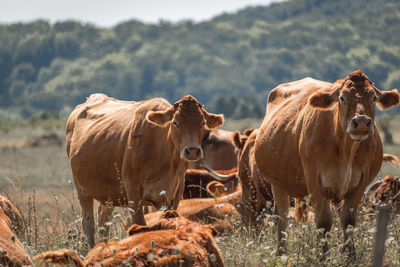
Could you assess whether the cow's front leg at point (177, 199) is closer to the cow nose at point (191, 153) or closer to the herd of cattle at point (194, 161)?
the herd of cattle at point (194, 161)

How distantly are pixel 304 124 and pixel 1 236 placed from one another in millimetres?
3255

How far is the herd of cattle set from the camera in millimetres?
4859

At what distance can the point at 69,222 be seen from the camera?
1066cm

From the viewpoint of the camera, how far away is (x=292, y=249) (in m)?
6.24

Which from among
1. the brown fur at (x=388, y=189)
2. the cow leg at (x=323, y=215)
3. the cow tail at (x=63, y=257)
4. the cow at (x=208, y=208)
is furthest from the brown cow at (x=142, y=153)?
the cow tail at (x=63, y=257)

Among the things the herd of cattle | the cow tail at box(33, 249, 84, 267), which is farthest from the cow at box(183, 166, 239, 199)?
the cow tail at box(33, 249, 84, 267)

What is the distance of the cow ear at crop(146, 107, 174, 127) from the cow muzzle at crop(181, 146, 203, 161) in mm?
553

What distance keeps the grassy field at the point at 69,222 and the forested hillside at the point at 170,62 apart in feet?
277

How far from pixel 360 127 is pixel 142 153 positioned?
2.88 meters

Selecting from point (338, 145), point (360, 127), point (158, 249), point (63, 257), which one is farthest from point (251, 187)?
point (63, 257)

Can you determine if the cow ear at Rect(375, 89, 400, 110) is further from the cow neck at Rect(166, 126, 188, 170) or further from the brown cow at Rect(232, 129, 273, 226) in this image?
the brown cow at Rect(232, 129, 273, 226)

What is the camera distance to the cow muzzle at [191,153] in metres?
7.80

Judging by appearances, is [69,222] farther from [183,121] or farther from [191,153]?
[191,153]

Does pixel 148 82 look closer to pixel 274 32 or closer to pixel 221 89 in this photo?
pixel 221 89
